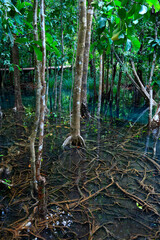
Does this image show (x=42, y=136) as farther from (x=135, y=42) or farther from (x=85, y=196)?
(x=135, y=42)

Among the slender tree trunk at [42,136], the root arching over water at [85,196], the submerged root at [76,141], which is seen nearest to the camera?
the root arching over water at [85,196]

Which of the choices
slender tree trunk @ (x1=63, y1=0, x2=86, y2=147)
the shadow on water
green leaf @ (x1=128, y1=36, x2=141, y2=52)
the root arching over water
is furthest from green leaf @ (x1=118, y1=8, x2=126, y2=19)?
slender tree trunk @ (x1=63, y1=0, x2=86, y2=147)

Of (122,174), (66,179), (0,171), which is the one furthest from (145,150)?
(0,171)

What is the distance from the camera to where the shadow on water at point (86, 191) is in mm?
2430

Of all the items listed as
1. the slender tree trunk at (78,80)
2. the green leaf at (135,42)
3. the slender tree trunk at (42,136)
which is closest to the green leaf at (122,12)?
the green leaf at (135,42)

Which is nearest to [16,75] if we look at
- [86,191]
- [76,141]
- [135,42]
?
[76,141]

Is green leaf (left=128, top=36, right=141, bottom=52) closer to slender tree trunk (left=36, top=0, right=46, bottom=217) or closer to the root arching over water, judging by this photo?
slender tree trunk (left=36, top=0, right=46, bottom=217)

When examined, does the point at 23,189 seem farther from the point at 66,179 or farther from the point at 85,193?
the point at 85,193

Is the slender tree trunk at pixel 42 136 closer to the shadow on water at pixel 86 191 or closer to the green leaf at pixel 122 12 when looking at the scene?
the shadow on water at pixel 86 191

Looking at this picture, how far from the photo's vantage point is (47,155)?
4516 mm

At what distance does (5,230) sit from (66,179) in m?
1.44

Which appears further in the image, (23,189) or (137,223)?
(23,189)

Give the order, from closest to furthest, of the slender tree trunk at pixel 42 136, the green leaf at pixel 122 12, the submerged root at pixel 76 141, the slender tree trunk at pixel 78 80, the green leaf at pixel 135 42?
1. the green leaf at pixel 122 12
2. the green leaf at pixel 135 42
3. the slender tree trunk at pixel 42 136
4. the slender tree trunk at pixel 78 80
5. the submerged root at pixel 76 141

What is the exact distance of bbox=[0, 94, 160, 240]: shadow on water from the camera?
2430 mm
